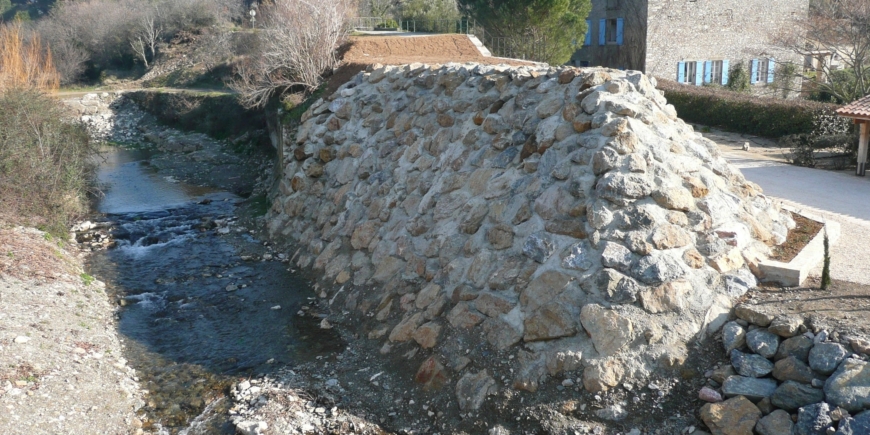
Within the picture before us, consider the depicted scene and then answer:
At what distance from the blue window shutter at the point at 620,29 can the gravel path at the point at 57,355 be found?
25.2 metres

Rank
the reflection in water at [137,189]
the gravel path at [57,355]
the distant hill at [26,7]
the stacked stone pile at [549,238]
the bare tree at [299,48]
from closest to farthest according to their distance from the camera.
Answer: the stacked stone pile at [549,238] → the gravel path at [57,355] → the bare tree at [299,48] → the reflection in water at [137,189] → the distant hill at [26,7]

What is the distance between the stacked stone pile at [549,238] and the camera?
7199mm

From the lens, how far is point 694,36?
2991 cm

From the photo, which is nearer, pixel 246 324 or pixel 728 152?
pixel 246 324

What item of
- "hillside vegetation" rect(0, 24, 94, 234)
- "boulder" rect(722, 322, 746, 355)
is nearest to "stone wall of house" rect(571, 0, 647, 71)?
"hillside vegetation" rect(0, 24, 94, 234)

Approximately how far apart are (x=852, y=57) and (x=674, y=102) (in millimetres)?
5761

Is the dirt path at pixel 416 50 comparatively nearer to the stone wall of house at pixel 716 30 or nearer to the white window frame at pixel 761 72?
the stone wall of house at pixel 716 30

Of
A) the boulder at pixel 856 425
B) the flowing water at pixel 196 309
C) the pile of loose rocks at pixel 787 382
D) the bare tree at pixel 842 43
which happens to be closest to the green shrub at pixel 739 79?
the bare tree at pixel 842 43

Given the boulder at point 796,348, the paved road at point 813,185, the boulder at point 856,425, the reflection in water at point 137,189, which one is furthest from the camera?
the reflection in water at point 137,189

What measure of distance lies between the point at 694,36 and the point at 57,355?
28.3 m

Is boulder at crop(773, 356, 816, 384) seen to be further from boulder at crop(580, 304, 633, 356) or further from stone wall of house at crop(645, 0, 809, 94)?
stone wall of house at crop(645, 0, 809, 94)

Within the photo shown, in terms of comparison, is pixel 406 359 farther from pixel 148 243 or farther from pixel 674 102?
pixel 674 102

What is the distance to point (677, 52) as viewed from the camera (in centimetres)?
2977

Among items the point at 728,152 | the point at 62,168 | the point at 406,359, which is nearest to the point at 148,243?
the point at 62,168
